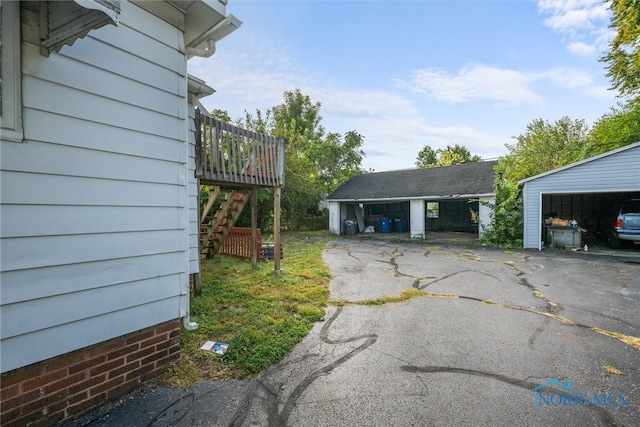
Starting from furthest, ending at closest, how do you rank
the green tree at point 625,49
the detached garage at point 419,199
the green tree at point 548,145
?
the green tree at point 548,145, the detached garage at point 419,199, the green tree at point 625,49

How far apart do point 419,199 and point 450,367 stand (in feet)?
41.7

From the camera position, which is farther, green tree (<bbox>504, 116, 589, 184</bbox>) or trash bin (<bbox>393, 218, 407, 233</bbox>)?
green tree (<bbox>504, 116, 589, 184</bbox>)

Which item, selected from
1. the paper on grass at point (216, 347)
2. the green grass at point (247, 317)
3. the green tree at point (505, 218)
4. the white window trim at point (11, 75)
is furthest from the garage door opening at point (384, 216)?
the white window trim at point (11, 75)

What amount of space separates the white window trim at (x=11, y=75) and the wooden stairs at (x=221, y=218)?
535cm

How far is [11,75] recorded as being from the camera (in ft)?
5.74

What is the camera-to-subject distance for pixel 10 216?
1747mm

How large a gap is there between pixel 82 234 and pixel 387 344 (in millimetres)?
3249

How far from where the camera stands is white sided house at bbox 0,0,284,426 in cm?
177

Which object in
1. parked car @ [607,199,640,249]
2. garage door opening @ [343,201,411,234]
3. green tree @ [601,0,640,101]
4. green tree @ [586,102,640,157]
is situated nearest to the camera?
parked car @ [607,199,640,249]

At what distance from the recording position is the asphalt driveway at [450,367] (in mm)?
2162

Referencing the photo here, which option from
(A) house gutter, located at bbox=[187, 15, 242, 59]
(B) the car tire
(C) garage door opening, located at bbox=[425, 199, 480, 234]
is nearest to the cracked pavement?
(A) house gutter, located at bbox=[187, 15, 242, 59]

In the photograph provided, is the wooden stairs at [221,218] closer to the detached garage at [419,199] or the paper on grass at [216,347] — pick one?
the paper on grass at [216,347]

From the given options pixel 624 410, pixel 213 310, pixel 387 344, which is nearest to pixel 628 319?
pixel 624 410

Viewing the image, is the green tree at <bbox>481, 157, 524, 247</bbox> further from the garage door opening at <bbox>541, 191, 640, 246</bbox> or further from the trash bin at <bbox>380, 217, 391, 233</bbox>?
the trash bin at <bbox>380, 217, 391, 233</bbox>
